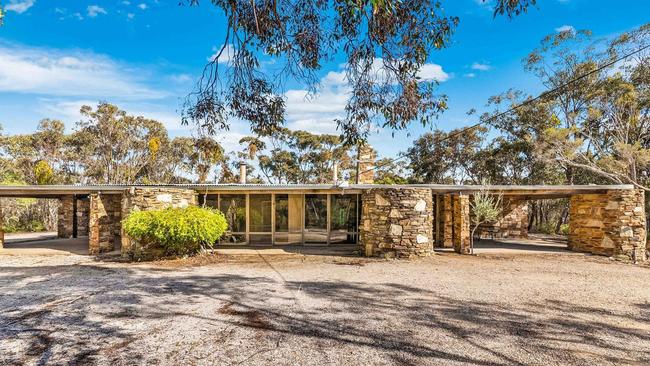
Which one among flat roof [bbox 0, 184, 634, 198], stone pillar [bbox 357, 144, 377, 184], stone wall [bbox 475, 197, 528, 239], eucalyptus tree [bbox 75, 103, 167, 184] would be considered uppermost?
eucalyptus tree [bbox 75, 103, 167, 184]

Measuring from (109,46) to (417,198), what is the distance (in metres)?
8.92

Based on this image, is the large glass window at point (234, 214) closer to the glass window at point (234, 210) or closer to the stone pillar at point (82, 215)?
the glass window at point (234, 210)

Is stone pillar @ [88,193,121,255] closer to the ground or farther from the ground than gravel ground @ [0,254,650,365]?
farther from the ground

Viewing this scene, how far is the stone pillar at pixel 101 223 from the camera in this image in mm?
11469

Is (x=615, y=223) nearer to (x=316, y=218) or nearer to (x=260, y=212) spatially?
(x=316, y=218)

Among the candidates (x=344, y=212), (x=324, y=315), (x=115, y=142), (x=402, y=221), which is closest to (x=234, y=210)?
(x=344, y=212)

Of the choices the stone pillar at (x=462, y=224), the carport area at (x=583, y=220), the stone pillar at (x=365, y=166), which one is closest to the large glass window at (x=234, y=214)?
the stone pillar at (x=365, y=166)

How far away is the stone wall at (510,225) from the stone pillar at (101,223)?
15060 mm

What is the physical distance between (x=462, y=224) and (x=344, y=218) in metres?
4.26

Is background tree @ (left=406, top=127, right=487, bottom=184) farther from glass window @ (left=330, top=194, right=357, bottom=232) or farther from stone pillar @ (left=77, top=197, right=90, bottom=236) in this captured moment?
stone pillar @ (left=77, top=197, right=90, bottom=236)

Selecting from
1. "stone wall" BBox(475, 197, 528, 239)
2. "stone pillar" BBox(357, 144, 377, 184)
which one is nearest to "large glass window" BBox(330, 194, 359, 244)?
"stone pillar" BBox(357, 144, 377, 184)

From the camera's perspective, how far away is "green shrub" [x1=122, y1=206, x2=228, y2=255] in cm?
994

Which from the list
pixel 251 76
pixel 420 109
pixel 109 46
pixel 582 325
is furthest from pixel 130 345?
pixel 109 46

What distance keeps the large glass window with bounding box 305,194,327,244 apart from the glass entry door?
0.88ft
